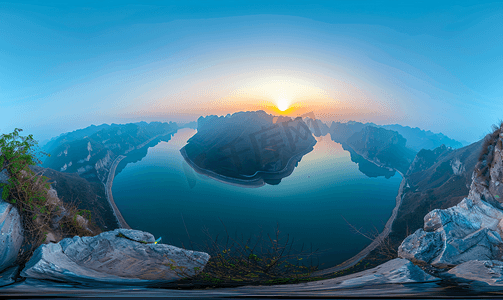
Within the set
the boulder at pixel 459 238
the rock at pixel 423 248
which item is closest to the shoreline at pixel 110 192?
the rock at pixel 423 248

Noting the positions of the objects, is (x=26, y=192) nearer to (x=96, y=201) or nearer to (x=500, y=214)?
(x=500, y=214)

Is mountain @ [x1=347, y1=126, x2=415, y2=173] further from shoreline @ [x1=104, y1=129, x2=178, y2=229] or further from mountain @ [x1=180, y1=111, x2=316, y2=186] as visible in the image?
shoreline @ [x1=104, y1=129, x2=178, y2=229]

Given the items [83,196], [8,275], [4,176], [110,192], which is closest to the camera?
[8,275]

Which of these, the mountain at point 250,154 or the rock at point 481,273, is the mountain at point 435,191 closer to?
the rock at point 481,273

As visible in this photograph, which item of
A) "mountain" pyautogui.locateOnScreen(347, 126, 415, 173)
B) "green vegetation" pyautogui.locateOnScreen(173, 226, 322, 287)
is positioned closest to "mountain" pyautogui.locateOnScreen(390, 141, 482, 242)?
"mountain" pyautogui.locateOnScreen(347, 126, 415, 173)

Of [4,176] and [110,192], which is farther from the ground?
[4,176]

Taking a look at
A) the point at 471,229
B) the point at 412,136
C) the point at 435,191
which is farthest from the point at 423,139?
the point at 471,229

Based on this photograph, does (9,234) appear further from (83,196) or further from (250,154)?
(250,154)
